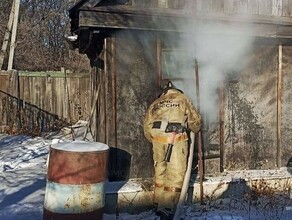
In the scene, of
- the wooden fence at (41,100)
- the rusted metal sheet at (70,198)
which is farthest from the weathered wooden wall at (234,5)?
the wooden fence at (41,100)

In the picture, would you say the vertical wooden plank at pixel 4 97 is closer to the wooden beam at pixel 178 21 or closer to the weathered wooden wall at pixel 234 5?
the weathered wooden wall at pixel 234 5

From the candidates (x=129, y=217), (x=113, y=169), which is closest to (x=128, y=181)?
(x=113, y=169)

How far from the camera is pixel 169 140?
5680mm

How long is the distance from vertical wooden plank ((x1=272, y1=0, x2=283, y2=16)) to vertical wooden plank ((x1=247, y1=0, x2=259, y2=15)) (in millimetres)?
346

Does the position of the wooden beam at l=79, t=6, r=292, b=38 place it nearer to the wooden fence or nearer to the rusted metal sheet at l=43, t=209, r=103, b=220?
the rusted metal sheet at l=43, t=209, r=103, b=220

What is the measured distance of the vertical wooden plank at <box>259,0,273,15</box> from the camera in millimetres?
7164

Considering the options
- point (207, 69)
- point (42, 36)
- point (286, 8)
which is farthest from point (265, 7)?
point (42, 36)

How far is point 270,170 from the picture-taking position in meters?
7.25

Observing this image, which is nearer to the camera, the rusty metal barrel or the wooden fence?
the rusty metal barrel

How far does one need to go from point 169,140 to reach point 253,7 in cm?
307

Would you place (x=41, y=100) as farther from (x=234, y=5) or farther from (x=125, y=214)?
(x=125, y=214)

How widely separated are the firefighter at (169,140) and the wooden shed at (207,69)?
766 mm

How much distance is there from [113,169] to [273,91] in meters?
3.22

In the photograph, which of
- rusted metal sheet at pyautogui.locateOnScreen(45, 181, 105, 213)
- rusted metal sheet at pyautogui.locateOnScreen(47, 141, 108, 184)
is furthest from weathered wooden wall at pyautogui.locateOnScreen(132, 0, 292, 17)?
rusted metal sheet at pyautogui.locateOnScreen(45, 181, 105, 213)
